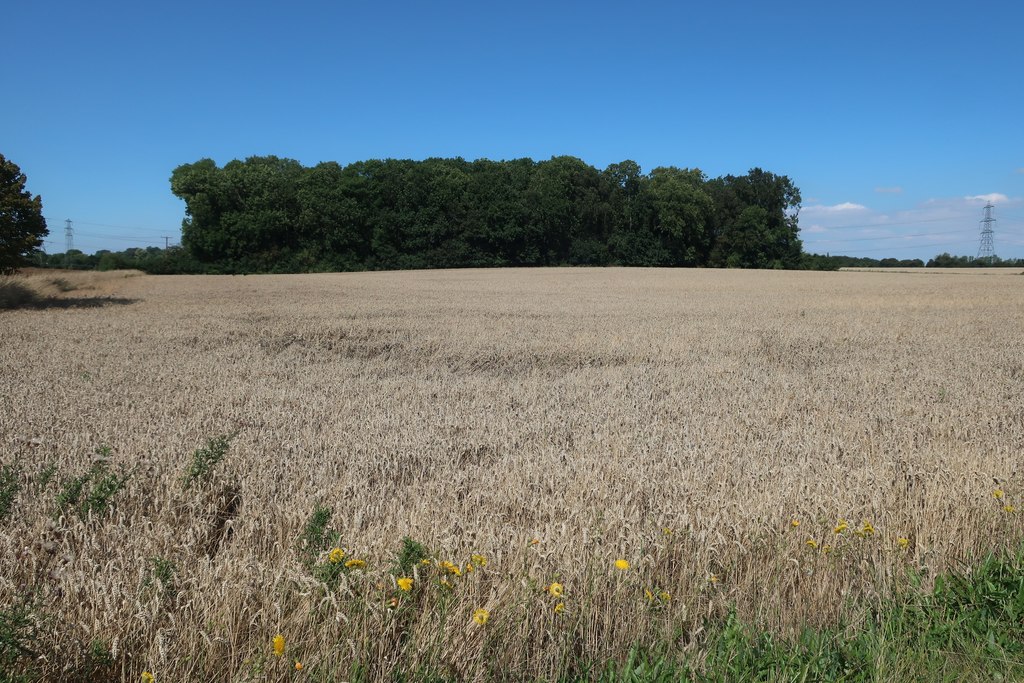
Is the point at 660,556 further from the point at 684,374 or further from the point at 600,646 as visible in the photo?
the point at 684,374

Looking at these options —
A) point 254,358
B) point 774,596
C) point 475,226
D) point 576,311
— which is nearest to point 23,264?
point 254,358

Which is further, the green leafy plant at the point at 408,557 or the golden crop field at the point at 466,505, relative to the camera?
the green leafy plant at the point at 408,557

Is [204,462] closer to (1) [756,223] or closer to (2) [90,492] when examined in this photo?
(2) [90,492]

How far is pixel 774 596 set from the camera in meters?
3.54

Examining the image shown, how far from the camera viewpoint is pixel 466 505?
452cm

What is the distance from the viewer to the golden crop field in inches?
121

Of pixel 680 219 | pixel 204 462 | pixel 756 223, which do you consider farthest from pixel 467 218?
pixel 204 462

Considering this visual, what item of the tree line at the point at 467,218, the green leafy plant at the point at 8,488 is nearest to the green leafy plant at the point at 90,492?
the green leafy plant at the point at 8,488

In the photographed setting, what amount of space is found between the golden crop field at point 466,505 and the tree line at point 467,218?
57304 mm

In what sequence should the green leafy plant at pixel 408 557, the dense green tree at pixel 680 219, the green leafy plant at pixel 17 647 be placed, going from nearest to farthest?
the green leafy plant at pixel 17 647
the green leafy plant at pixel 408 557
the dense green tree at pixel 680 219

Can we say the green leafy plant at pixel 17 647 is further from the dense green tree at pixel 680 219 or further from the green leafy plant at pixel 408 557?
the dense green tree at pixel 680 219

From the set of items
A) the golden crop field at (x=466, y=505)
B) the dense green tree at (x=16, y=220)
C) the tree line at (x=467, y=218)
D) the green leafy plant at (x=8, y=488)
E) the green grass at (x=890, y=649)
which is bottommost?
the green grass at (x=890, y=649)

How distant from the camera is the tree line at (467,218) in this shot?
65.4m

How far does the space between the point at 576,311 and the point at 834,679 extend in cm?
1964
